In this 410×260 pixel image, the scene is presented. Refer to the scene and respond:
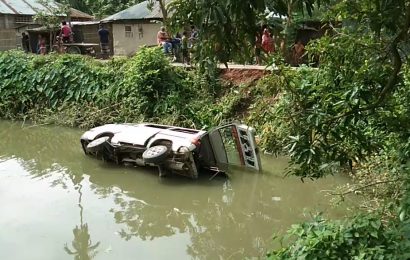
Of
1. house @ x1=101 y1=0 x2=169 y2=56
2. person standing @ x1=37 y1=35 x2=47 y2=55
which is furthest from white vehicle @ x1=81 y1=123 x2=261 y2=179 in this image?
person standing @ x1=37 y1=35 x2=47 y2=55

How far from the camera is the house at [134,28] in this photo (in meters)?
20.1

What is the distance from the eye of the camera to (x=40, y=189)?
30.2 feet

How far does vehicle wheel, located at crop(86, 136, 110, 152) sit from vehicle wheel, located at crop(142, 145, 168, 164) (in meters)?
1.25

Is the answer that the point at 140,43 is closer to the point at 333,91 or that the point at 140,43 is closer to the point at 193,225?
the point at 193,225

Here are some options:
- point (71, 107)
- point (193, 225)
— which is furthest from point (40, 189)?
point (71, 107)

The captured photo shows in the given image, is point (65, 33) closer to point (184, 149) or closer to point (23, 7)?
point (23, 7)

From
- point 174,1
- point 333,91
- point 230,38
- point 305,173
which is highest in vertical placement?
point 174,1

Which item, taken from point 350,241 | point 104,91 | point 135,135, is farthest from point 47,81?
point 350,241

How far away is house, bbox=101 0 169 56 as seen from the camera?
2006cm

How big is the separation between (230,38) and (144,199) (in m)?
6.32

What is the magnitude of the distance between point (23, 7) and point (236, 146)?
20328 millimetres

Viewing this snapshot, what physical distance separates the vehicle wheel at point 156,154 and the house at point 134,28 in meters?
11.6

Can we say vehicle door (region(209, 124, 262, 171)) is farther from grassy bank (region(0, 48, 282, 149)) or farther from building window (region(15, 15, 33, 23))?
building window (region(15, 15, 33, 23))

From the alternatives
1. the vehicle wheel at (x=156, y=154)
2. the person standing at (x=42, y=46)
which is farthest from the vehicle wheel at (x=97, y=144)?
the person standing at (x=42, y=46)
